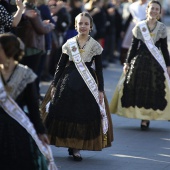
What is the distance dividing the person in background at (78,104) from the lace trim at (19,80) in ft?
7.93

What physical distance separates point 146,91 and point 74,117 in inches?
96.9

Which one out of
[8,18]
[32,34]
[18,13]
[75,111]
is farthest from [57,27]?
[75,111]

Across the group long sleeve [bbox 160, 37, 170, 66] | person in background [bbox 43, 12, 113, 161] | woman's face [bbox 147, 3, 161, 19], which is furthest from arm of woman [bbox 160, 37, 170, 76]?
person in background [bbox 43, 12, 113, 161]

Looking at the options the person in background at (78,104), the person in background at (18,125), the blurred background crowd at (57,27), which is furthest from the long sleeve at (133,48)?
the person in background at (18,125)

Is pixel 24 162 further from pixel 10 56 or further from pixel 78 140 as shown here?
pixel 78 140

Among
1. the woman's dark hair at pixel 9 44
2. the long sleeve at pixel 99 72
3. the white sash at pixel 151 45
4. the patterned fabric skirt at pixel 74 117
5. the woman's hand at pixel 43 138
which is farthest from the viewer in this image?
the white sash at pixel 151 45

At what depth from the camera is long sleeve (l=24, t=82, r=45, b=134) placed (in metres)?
5.83

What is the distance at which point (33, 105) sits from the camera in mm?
5832

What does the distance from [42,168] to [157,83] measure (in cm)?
478

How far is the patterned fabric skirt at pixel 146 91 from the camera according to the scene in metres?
10.4

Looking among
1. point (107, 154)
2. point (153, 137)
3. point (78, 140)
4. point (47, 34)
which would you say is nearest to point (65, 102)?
point (78, 140)

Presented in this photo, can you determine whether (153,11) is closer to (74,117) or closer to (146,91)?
(146,91)

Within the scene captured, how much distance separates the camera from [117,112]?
10672 millimetres

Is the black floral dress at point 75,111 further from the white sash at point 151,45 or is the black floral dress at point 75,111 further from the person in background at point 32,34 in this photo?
the person in background at point 32,34
